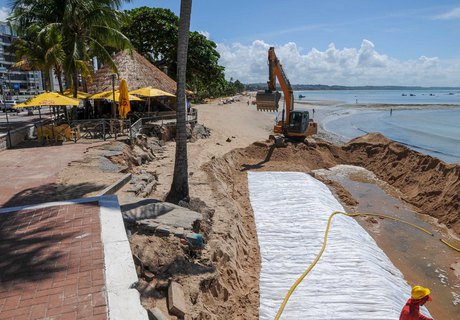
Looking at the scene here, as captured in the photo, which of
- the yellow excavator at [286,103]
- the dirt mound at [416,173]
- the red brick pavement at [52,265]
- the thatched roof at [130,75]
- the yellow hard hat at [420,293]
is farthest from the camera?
the thatched roof at [130,75]

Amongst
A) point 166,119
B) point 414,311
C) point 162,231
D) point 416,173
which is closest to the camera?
point 414,311

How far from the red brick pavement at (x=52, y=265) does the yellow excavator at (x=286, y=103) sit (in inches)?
586

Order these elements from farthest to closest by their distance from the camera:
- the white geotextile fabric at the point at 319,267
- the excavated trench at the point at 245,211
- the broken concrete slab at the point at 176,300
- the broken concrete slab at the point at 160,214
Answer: the broken concrete slab at the point at 160,214, the white geotextile fabric at the point at 319,267, the excavated trench at the point at 245,211, the broken concrete slab at the point at 176,300

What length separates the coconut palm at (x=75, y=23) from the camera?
63.3ft

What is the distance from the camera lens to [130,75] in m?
26.5

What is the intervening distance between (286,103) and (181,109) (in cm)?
1485

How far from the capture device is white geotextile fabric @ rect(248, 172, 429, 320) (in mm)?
7758

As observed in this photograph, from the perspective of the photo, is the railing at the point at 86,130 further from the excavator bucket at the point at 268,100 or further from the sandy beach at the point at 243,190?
the excavator bucket at the point at 268,100

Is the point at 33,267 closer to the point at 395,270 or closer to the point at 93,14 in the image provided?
the point at 395,270

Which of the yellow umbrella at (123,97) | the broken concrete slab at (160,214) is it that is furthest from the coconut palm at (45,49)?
the broken concrete slab at (160,214)

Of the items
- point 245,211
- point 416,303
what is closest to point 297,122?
point 245,211

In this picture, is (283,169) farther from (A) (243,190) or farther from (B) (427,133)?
(B) (427,133)

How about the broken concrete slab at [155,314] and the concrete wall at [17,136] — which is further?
the concrete wall at [17,136]

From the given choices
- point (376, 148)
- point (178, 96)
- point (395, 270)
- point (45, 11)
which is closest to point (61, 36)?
point (45, 11)
